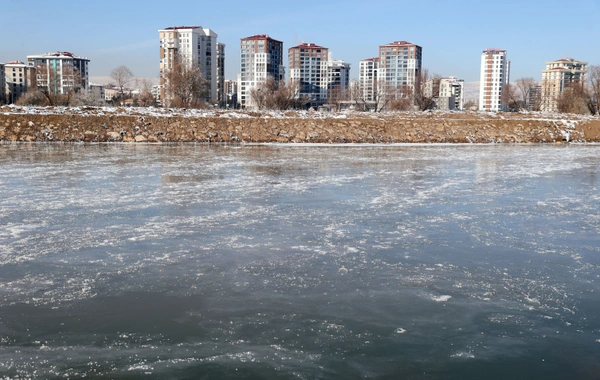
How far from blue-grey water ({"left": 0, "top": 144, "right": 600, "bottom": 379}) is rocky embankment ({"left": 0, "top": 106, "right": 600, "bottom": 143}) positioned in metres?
17.7

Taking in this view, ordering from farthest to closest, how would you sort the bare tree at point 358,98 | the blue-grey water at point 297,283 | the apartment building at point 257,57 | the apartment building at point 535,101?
the apartment building at point 257,57 → the apartment building at point 535,101 → the bare tree at point 358,98 → the blue-grey water at point 297,283

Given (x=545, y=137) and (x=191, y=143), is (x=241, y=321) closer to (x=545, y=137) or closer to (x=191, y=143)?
(x=191, y=143)

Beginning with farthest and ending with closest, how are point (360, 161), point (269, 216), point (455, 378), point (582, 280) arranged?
point (360, 161) < point (269, 216) < point (582, 280) < point (455, 378)

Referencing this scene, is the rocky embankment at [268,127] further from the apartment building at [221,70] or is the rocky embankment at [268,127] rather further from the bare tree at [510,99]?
the apartment building at [221,70]

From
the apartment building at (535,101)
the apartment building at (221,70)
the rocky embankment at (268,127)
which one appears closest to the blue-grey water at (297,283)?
the rocky embankment at (268,127)

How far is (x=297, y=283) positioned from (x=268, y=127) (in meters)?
25.8

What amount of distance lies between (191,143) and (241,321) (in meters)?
23.8

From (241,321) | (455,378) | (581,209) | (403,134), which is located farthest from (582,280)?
(403,134)

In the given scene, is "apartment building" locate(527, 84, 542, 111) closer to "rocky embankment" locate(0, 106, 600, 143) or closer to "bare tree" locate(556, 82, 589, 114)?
"bare tree" locate(556, 82, 589, 114)

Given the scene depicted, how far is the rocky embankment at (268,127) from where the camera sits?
27.9 meters

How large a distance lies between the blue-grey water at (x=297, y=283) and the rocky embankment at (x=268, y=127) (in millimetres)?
17724

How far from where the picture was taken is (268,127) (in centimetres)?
3072

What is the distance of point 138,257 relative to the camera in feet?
20.5

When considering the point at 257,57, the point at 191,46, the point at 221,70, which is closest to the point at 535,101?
the point at 191,46
